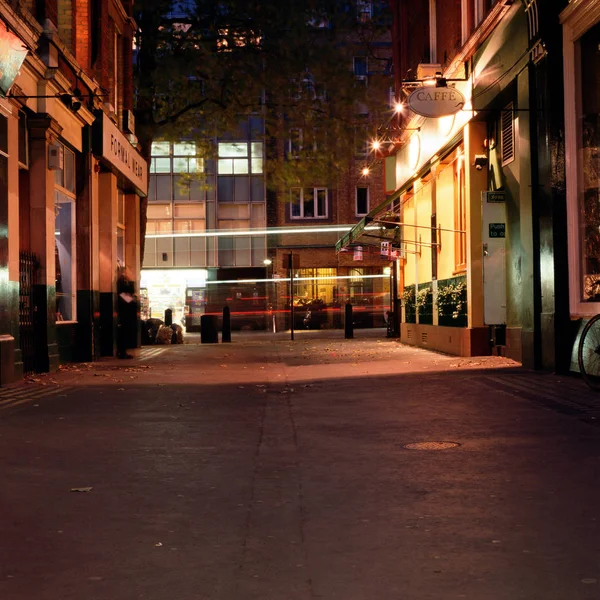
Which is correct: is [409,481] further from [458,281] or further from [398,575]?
→ [458,281]

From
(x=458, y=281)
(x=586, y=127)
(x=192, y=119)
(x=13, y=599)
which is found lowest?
(x=13, y=599)

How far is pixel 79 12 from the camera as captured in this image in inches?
821

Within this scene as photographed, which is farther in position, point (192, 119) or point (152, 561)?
point (192, 119)

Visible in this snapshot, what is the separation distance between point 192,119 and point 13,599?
2700 cm

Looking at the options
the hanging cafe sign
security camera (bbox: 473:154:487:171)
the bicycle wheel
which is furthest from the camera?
security camera (bbox: 473:154:487:171)

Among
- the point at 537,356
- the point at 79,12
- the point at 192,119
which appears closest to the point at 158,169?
the point at 192,119

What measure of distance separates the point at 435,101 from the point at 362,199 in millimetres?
36230

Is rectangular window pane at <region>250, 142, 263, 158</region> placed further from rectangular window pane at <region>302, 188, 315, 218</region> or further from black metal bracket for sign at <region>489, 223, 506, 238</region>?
black metal bracket for sign at <region>489, 223, 506, 238</region>

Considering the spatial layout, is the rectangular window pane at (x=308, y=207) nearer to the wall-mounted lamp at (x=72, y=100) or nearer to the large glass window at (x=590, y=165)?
the wall-mounted lamp at (x=72, y=100)

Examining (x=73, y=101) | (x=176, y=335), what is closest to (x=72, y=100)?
(x=73, y=101)

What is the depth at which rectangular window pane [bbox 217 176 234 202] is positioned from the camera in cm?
5334

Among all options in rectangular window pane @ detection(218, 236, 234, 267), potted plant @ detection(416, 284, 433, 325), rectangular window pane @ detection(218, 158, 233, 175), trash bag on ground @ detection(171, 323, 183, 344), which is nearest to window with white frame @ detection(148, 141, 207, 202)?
rectangular window pane @ detection(218, 158, 233, 175)

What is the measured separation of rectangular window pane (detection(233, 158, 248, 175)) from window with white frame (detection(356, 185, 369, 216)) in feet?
19.4

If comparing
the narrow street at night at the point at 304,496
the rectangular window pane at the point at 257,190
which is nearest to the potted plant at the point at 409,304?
the narrow street at night at the point at 304,496
